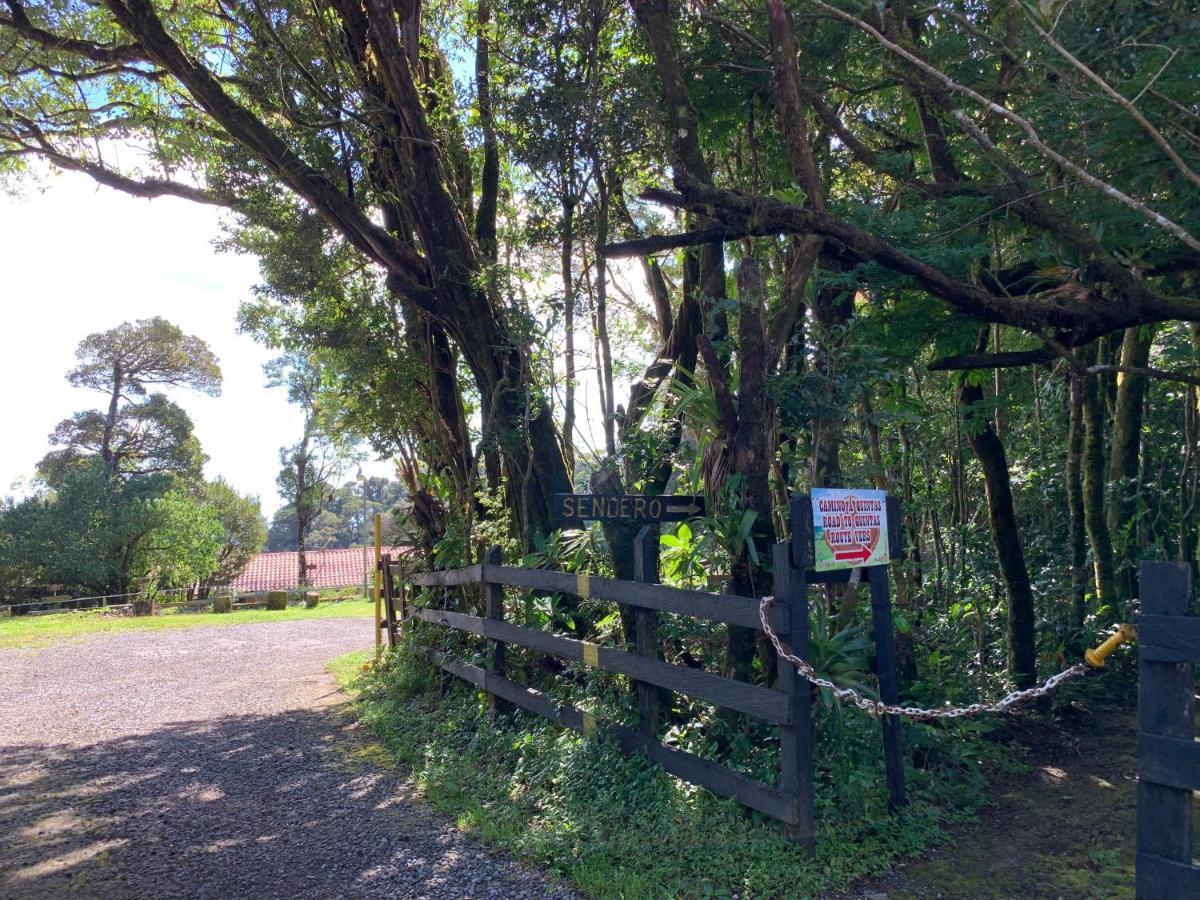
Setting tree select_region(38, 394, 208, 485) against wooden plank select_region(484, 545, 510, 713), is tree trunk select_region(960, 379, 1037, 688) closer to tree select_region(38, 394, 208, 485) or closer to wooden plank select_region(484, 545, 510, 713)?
wooden plank select_region(484, 545, 510, 713)

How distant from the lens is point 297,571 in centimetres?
4741

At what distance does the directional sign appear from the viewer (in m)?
6.12

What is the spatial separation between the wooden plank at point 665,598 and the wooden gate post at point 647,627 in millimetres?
89

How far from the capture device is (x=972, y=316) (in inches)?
258

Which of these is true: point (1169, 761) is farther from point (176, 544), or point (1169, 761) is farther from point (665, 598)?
point (176, 544)

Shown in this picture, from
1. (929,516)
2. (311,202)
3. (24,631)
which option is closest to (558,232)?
(311,202)

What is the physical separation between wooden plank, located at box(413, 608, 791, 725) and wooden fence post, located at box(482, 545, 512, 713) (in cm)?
11

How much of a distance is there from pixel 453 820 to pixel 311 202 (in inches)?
266

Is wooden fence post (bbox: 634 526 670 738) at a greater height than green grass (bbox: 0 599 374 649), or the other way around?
wooden fence post (bbox: 634 526 670 738)

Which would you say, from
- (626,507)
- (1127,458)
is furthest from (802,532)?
(1127,458)

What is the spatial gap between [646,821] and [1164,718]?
109 inches

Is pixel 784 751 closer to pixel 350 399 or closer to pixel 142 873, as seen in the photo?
pixel 142 873

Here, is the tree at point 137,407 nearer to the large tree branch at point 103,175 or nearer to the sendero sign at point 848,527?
the large tree branch at point 103,175

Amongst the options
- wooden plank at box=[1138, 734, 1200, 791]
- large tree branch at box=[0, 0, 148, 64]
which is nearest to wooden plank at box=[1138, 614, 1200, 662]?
wooden plank at box=[1138, 734, 1200, 791]
